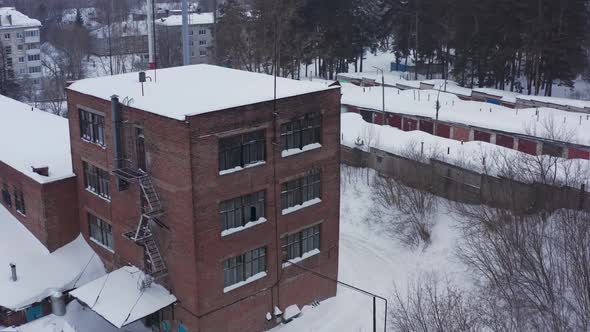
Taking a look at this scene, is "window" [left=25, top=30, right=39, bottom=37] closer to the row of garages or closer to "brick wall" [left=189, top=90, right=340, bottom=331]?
the row of garages

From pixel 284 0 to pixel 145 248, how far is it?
44580mm

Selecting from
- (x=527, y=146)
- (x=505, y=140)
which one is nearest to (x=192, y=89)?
(x=527, y=146)

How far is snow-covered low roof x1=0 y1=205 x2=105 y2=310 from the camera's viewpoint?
25344 mm

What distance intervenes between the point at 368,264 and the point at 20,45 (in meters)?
62.4

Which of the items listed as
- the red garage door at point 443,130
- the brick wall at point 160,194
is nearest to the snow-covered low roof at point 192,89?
the brick wall at point 160,194

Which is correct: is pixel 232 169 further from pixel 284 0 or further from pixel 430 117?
pixel 284 0

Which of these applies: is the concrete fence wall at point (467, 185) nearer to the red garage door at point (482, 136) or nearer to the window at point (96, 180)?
the red garage door at point (482, 136)

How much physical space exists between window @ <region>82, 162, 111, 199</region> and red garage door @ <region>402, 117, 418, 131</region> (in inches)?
1238

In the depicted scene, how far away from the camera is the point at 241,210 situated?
2331 centimetres

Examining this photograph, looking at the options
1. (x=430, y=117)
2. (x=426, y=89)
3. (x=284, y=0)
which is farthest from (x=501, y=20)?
(x=284, y=0)

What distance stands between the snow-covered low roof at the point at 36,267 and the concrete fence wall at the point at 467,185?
16.4 meters

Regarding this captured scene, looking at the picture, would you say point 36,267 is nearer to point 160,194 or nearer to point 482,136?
point 160,194

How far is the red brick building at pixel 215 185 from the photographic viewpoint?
21984 mm

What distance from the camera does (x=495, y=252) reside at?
2638 centimetres
